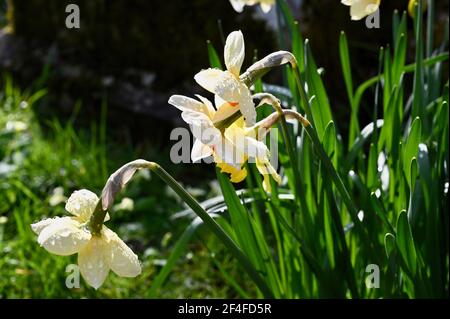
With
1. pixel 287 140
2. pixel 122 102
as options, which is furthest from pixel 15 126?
pixel 287 140

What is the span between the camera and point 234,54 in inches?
42.3

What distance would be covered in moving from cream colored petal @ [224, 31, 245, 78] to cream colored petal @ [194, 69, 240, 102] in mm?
15

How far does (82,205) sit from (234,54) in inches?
11.6

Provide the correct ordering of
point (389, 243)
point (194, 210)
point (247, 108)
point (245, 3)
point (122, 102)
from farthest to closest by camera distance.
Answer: point (122, 102) → point (245, 3) → point (389, 243) → point (194, 210) → point (247, 108)

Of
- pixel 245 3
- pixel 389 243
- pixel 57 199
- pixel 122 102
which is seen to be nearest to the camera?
pixel 389 243

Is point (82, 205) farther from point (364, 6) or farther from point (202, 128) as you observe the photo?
point (364, 6)

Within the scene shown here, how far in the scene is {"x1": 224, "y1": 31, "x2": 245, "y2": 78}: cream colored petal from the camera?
42.0 inches

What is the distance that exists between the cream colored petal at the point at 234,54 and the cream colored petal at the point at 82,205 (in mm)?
264

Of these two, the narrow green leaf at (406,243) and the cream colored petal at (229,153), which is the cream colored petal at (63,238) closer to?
the cream colored petal at (229,153)

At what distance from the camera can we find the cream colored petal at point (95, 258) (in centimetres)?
105

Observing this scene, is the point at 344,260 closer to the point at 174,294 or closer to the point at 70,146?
the point at 174,294

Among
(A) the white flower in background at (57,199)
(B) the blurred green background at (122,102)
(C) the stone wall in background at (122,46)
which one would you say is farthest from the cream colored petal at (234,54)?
(C) the stone wall in background at (122,46)

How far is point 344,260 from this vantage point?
5.09 feet

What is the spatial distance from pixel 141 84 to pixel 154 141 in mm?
246
